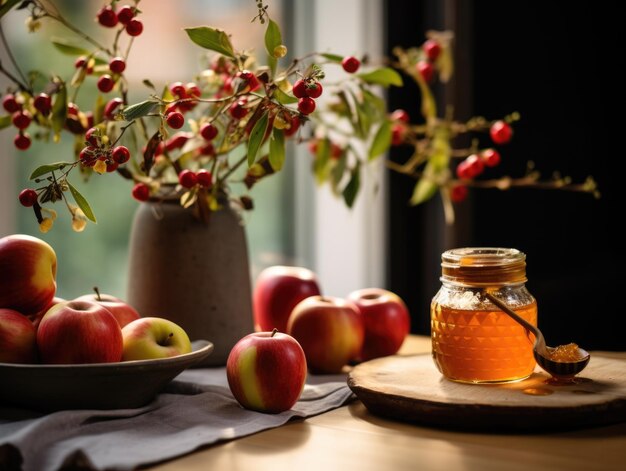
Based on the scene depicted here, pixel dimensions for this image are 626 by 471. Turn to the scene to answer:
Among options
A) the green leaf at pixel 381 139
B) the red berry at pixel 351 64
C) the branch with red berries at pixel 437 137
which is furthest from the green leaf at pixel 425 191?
the red berry at pixel 351 64

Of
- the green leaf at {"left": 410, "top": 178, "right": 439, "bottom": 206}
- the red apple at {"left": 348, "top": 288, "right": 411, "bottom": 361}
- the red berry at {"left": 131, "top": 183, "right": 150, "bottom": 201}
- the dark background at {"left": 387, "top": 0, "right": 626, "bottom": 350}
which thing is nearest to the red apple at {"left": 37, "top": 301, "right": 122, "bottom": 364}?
the red berry at {"left": 131, "top": 183, "right": 150, "bottom": 201}

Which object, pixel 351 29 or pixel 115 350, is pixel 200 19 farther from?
pixel 115 350

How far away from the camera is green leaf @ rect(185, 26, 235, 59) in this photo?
0.96 m

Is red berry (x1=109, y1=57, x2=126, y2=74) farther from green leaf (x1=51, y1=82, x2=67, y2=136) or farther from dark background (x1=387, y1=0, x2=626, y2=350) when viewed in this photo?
dark background (x1=387, y1=0, x2=626, y2=350)

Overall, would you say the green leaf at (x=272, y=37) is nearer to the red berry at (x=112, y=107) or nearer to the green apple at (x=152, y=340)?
the red berry at (x=112, y=107)

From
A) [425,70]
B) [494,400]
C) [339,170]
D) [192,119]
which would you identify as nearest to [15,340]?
[192,119]

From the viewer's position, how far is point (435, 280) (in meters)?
2.21

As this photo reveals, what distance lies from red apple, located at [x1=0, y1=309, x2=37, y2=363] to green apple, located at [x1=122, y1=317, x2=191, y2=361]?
0.10 metres

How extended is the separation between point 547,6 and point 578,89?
0.73 ft

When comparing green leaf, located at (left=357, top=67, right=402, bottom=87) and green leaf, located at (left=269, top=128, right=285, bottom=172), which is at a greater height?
green leaf, located at (left=357, top=67, right=402, bottom=87)

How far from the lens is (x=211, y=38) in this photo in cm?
97

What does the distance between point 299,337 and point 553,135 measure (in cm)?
119

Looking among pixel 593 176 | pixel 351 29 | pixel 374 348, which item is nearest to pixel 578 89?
pixel 593 176

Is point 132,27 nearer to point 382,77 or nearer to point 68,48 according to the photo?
point 68,48
